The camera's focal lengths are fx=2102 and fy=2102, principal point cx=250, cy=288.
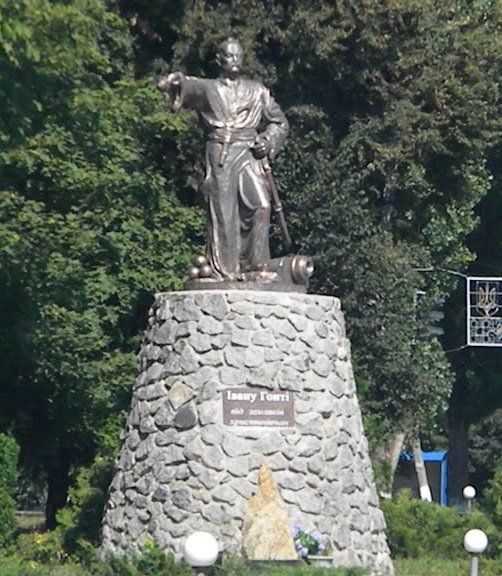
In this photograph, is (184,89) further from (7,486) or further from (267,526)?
(7,486)

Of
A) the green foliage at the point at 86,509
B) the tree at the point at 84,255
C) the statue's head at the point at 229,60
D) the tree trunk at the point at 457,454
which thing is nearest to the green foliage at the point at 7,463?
the green foliage at the point at 86,509

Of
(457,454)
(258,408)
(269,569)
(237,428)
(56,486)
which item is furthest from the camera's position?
(457,454)

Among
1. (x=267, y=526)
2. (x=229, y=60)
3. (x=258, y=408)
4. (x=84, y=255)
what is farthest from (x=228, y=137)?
(x=84, y=255)

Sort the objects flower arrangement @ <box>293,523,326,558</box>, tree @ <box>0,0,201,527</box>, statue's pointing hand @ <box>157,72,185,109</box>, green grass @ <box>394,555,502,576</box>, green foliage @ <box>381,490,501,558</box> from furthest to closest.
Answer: tree @ <box>0,0,201,527</box>
green foliage @ <box>381,490,501,558</box>
green grass @ <box>394,555,502,576</box>
statue's pointing hand @ <box>157,72,185,109</box>
flower arrangement @ <box>293,523,326,558</box>

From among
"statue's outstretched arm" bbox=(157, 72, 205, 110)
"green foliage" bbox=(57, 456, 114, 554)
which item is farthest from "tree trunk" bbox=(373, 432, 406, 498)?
"statue's outstretched arm" bbox=(157, 72, 205, 110)

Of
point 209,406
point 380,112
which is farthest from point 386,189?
point 209,406

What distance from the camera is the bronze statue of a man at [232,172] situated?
20016 mm

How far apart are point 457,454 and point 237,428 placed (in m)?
29.1

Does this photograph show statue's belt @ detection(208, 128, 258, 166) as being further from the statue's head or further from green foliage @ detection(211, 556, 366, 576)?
green foliage @ detection(211, 556, 366, 576)

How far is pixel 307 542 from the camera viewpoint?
62.3 ft

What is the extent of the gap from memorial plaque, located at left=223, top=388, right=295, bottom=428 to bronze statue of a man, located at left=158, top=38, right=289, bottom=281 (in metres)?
1.23

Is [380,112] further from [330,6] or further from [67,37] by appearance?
[67,37]

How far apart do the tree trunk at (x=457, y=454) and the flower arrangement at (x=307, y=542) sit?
28449mm

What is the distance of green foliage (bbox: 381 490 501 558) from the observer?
73.4ft
